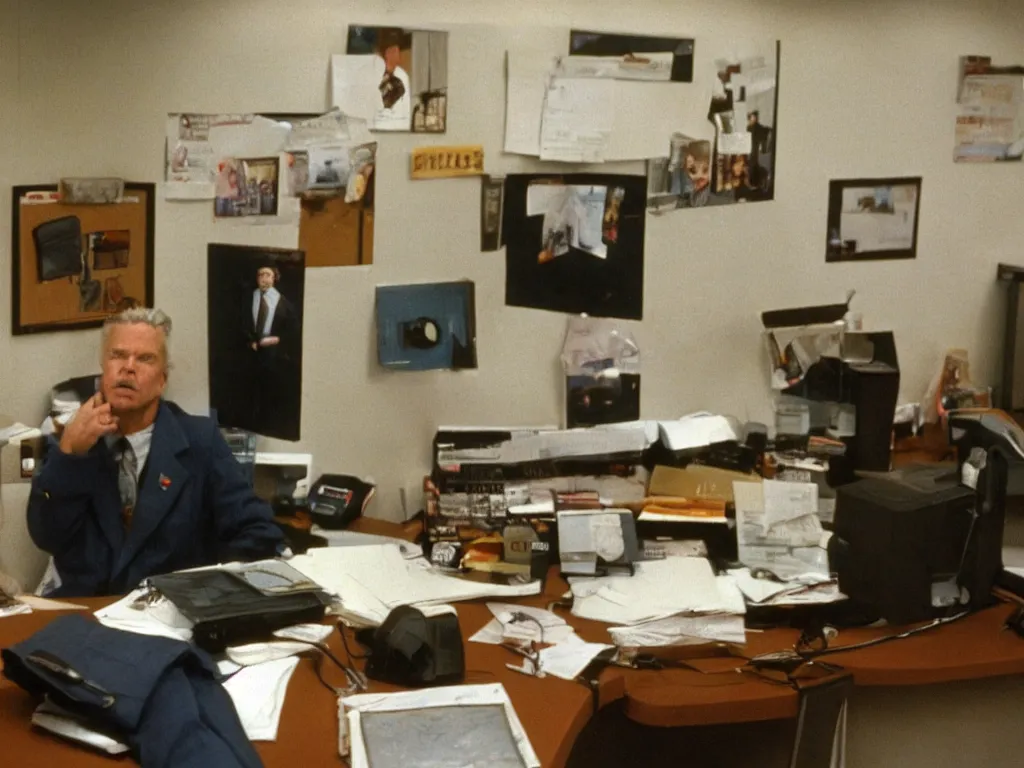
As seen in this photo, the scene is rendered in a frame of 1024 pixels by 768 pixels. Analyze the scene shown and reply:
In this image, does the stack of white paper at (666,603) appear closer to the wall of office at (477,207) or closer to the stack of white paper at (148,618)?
the wall of office at (477,207)

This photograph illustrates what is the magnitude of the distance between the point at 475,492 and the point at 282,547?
50cm

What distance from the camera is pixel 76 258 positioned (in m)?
2.92

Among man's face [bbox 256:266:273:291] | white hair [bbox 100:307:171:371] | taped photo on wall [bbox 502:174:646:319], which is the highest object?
taped photo on wall [bbox 502:174:646:319]

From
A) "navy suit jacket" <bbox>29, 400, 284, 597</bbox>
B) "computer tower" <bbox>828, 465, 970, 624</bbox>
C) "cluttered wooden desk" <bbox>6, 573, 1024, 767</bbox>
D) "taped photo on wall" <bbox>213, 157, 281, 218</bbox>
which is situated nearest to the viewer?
"cluttered wooden desk" <bbox>6, 573, 1024, 767</bbox>

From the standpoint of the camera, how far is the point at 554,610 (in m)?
2.59

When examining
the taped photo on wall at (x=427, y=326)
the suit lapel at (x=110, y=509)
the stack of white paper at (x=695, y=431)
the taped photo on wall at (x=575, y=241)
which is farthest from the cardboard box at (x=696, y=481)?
the suit lapel at (x=110, y=509)

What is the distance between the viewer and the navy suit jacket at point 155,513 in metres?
2.66

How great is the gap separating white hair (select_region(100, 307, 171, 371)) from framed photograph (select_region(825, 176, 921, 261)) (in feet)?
5.57

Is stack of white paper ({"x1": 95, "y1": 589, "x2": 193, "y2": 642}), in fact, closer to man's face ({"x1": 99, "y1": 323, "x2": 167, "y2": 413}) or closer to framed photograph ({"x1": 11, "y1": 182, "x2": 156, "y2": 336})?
man's face ({"x1": 99, "y1": 323, "x2": 167, "y2": 413})

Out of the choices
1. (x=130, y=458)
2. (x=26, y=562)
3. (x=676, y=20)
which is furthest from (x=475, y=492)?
(x=676, y=20)

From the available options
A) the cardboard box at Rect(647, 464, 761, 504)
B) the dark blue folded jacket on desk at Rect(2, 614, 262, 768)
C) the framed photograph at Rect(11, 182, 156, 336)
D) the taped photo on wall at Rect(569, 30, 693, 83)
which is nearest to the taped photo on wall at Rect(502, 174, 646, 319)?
the taped photo on wall at Rect(569, 30, 693, 83)

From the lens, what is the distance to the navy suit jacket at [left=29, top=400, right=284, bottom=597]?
2.66 m

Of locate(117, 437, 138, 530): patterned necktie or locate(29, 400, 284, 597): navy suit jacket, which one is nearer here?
locate(29, 400, 284, 597): navy suit jacket

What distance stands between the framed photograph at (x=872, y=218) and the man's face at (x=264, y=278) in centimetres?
144
